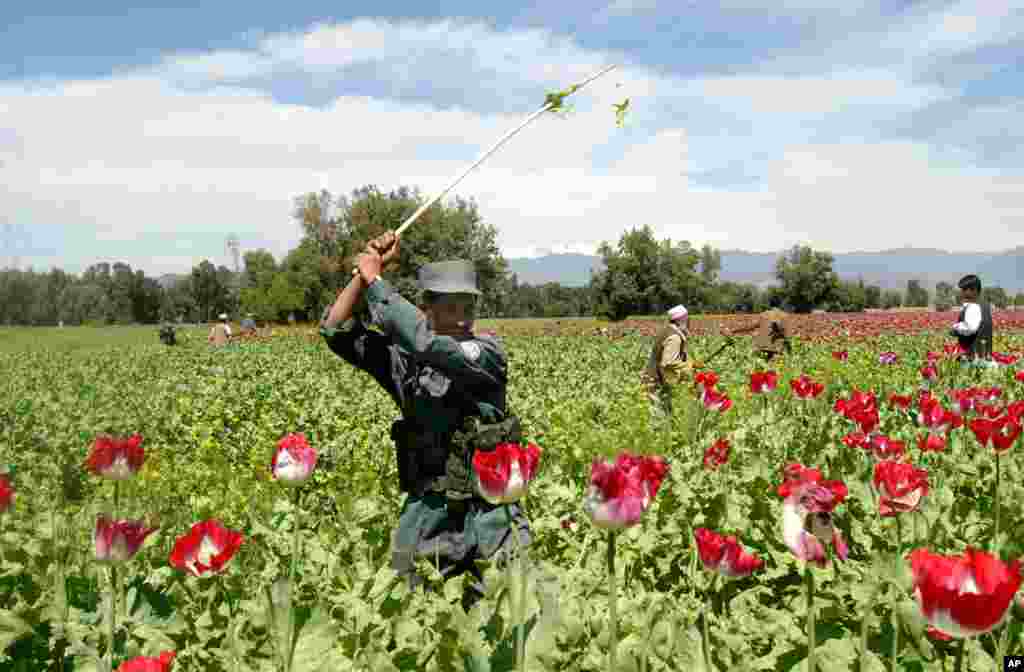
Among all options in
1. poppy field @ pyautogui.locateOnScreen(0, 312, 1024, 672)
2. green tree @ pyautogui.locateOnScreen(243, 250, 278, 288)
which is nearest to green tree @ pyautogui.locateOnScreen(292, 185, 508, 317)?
green tree @ pyautogui.locateOnScreen(243, 250, 278, 288)

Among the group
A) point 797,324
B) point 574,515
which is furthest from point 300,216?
point 574,515

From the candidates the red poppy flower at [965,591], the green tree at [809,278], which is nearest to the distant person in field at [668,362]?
the red poppy flower at [965,591]

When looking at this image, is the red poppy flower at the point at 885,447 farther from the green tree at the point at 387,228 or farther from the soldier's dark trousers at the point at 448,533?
the green tree at the point at 387,228

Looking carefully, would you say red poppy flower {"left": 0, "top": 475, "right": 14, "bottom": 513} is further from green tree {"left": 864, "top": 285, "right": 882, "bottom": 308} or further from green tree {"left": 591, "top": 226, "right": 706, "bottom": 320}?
green tree {"left": 864, "top": 285, "right": 882, "bottom": 308}

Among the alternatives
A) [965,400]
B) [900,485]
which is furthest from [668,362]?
[900,485]

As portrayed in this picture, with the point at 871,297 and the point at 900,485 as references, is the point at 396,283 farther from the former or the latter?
the point at 871,297

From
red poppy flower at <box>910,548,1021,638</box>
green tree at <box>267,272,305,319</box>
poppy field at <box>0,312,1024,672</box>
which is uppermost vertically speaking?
green tree at <box>267,272,305,319</box>

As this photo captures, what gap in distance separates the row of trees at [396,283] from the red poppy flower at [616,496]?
58658 mm

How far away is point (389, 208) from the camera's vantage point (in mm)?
75562

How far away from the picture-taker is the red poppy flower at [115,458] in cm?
258

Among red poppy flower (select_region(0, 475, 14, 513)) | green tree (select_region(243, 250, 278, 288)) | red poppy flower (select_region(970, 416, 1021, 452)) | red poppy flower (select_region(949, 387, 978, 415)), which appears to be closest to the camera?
red poppy flower (select_region(0, 475, 14, 513))

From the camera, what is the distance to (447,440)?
11.9 feet

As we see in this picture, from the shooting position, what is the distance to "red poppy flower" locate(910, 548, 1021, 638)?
1.44 meters

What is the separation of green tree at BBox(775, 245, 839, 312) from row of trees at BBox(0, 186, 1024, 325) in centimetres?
14
